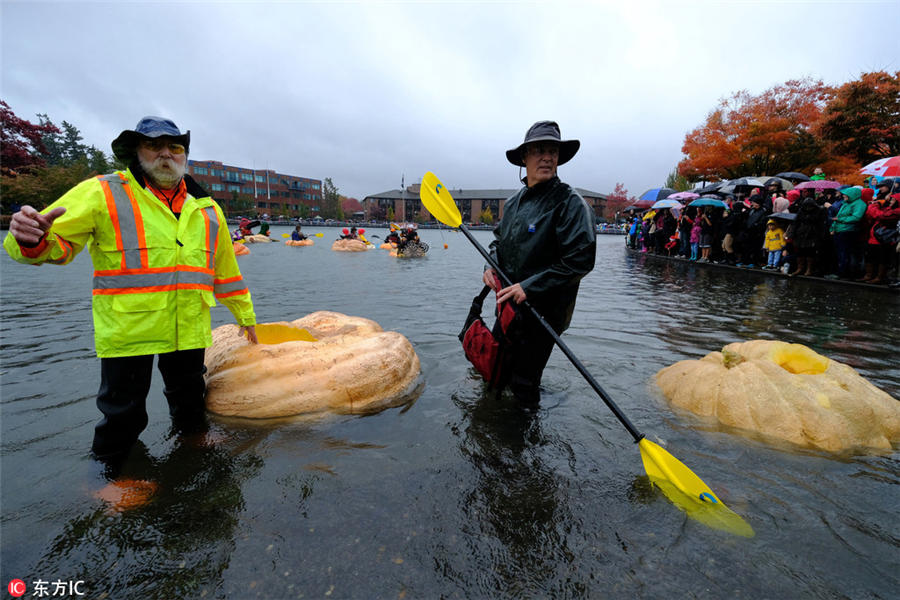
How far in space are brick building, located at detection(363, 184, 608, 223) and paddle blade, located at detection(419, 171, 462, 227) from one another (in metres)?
101

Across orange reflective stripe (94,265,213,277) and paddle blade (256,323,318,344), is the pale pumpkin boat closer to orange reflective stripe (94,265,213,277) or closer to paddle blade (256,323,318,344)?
paddle blade (256,323,318,344)

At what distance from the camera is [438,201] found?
389 cm

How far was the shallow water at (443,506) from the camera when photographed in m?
1.84

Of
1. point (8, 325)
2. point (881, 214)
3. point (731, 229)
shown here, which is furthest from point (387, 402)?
point (731, 229)

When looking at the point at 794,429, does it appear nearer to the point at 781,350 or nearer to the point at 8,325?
the point at 781,350

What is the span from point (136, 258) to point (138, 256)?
1 centimetres

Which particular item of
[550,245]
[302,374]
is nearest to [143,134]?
[302,374]

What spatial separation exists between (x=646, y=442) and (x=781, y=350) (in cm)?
200

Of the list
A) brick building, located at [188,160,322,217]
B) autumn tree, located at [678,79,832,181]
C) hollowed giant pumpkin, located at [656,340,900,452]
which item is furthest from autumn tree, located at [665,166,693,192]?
brick building, located at [188,160,322,217]

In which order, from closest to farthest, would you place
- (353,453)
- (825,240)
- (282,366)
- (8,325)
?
(353,453) → (282,366) → (8,325) → (825,240)

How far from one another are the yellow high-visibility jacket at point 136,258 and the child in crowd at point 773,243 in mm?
14835

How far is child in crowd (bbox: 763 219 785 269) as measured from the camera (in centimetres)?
1234

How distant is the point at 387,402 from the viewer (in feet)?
12.0

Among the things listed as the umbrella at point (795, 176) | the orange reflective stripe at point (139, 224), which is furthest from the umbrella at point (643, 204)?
the orange reflective stripe at point (139, 224)
